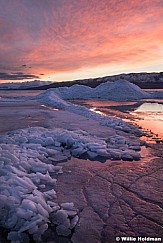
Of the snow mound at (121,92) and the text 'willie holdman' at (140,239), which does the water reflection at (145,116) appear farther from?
the snow mound at (121,92)

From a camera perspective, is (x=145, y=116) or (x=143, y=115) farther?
(x=143, y=115)

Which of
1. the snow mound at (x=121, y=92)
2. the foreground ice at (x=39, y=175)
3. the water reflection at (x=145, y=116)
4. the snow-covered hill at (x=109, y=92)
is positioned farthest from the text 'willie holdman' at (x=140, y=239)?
A: the snow mound at (x=121, y=92)

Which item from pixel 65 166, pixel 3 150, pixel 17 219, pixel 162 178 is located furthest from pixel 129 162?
pixel 17 219

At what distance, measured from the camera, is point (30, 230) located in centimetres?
222

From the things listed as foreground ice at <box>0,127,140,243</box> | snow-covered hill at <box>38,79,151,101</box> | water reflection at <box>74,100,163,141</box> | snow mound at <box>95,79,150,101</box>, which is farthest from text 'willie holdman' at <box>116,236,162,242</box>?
snow mound at <box>95,79,150,101</box>

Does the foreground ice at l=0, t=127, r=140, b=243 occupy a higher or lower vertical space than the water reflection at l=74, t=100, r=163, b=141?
higher

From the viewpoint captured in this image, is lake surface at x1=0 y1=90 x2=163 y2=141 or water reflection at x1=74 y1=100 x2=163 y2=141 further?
lake surface at x1=0 y1=90 x2=163 y2=141

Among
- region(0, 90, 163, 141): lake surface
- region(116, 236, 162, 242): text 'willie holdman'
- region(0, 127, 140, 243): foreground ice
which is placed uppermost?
region(0, 127, 140, 243): foreground ice

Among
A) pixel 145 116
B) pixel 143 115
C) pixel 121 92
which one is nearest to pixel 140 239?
pixel 145 116

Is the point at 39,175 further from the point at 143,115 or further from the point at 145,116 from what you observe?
the point at 143,115

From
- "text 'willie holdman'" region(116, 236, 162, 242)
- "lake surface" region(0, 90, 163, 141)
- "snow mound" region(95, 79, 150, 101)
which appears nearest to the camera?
"text 'willie holdman'" region(116, 236, 162, 242)

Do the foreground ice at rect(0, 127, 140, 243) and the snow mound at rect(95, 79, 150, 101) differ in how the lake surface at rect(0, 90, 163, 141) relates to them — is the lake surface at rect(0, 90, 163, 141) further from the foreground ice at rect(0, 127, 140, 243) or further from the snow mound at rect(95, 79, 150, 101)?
the snow mound at rect(95, 79, 150, 101)

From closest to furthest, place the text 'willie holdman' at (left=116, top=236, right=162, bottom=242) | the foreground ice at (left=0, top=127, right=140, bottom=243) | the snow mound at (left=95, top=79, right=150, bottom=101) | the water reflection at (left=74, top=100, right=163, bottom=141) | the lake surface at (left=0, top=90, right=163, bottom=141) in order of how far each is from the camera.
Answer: the text 'willie holdman' at (left=116, top=236, right=162, bottom=242) < the foreground ice at (left=0, top=127, right=140, bottom=243) < the water reflection at (left=74, top=100, right=163, bottom=141) < the lake surface at (left=0, top=90, right=163, bottom=141) < the snow mound at (left=95, top=79, right=150, bottom=101)

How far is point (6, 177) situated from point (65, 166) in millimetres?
1197
